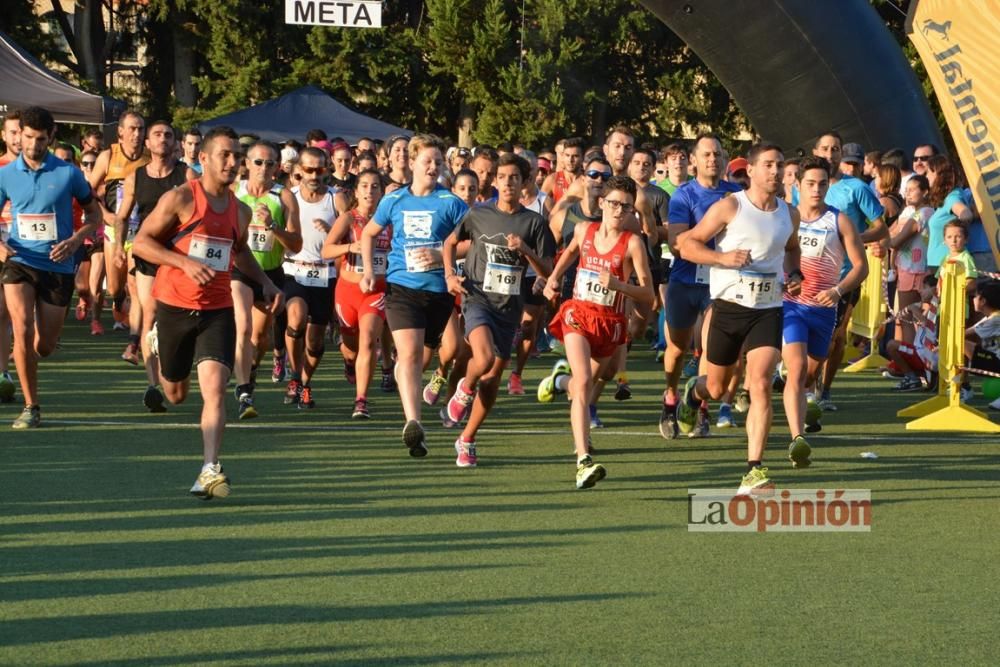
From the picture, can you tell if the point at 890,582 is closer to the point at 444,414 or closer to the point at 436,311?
the point at 436,311

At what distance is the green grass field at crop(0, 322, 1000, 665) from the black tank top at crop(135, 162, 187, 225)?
1.61m

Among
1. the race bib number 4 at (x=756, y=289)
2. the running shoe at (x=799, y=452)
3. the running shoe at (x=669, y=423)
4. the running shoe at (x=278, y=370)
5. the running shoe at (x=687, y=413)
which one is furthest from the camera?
the running shoe at (x=278, y=370)

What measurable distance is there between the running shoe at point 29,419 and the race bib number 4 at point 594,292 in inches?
142

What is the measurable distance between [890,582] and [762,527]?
125 centimetres

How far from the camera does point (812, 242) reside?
1071 cm

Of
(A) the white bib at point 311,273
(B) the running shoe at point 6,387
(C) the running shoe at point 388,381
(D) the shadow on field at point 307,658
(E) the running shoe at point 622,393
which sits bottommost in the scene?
(D) the shadow on field at point 307,658

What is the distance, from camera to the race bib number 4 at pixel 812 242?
10.7 meters

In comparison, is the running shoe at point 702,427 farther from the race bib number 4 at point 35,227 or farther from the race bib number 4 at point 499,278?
the race bib number 4 at point 35,227

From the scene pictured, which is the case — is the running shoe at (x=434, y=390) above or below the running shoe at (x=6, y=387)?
below

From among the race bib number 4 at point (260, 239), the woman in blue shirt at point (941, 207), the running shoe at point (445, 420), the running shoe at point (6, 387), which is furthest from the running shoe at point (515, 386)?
the running shoe at point (6, 387)

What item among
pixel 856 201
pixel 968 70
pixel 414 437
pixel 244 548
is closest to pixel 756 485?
pixel 414 437

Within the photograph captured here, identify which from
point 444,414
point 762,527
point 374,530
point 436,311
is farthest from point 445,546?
point 444,414

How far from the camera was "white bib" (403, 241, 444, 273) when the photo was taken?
34.6 feet

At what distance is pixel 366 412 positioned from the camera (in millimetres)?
11953
